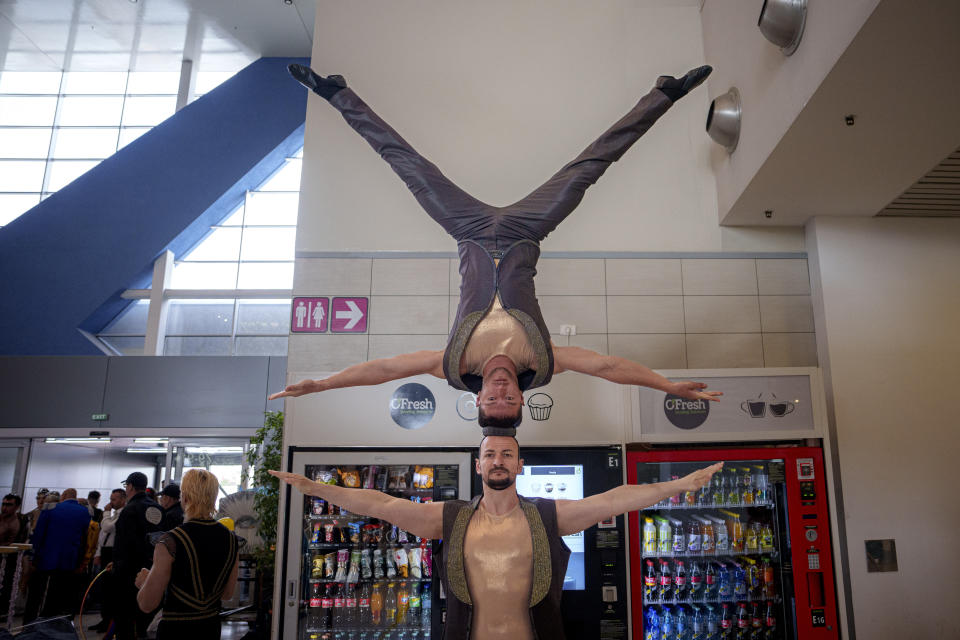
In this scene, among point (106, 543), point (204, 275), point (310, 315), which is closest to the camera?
point (310, 315)

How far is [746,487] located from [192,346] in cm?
694

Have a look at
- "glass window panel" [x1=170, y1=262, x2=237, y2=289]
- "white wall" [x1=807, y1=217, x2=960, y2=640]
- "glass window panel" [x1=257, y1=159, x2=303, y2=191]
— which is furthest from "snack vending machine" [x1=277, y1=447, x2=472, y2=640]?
"glass window panel" [x1=257, y1=159, x2=303, y2=191]

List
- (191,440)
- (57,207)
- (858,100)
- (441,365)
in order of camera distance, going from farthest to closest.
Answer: (57,207) → (191,440) → (858,100) → (441,365)

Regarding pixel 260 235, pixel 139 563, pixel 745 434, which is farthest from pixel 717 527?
pixel 260 235

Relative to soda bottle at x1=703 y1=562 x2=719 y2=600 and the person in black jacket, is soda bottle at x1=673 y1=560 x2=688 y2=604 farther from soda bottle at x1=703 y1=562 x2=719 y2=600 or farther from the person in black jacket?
the person in black jacket

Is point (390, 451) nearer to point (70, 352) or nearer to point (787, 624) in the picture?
point (787, 624)

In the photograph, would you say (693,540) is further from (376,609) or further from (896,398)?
(376,609)

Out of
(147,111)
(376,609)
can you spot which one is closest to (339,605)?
(376,609)

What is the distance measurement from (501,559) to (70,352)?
24.5 feet

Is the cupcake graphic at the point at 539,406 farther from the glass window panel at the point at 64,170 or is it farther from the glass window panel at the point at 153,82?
the glass window panel at the point at 64,170

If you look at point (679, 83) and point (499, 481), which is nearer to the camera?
point (499, 481)

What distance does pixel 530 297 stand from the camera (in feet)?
8.98

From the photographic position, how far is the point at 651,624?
405 centimetres

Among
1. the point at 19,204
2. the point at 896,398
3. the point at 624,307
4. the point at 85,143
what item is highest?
the point at 85,143
